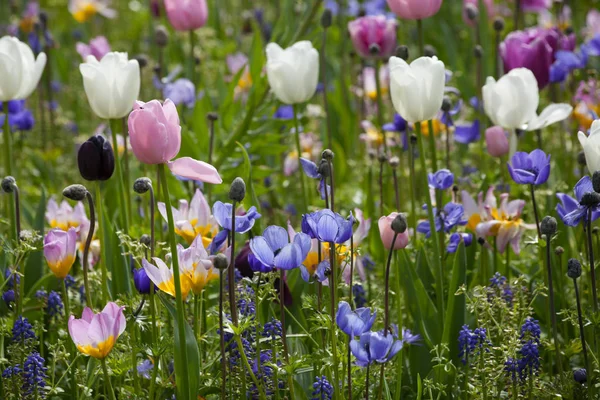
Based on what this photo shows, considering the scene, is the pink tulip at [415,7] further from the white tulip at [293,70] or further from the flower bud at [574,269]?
Result: the flower bud at [574,269]

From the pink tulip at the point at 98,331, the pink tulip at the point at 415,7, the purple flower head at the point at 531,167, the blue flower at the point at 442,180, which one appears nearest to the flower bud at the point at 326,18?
the pink tulip at the point at 415,7

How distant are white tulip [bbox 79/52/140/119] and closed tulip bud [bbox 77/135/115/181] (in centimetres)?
14

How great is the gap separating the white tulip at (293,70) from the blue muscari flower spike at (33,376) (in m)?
0.87

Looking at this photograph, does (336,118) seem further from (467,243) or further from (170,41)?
(467,243)

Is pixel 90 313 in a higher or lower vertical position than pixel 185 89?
lower

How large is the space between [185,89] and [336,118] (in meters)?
0.81

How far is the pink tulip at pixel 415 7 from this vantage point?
198cm

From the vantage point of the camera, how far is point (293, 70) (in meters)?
2.08

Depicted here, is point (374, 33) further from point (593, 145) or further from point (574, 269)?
point (574, 269)

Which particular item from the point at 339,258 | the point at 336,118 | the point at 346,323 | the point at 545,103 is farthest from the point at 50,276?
the point at 545,103

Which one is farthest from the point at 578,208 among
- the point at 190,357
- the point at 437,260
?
the point at 190,357

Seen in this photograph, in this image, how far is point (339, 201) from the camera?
274 cm

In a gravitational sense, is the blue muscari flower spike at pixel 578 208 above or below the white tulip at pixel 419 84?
below

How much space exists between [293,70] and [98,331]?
0.91m
